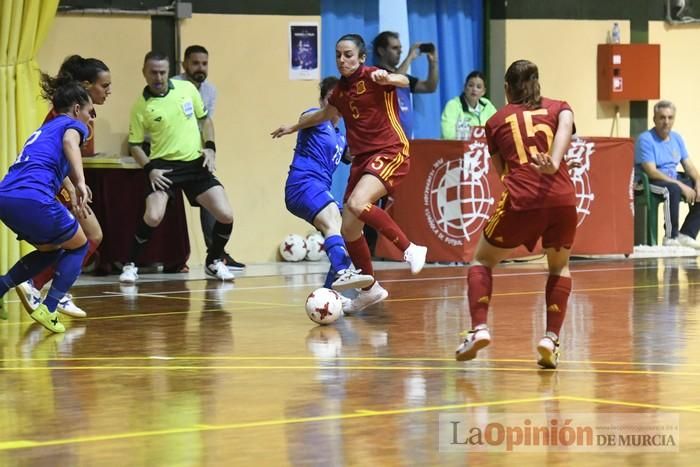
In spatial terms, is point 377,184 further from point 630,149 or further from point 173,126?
point 630,149

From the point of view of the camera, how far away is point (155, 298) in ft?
36.7

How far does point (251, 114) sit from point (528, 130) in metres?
8.37

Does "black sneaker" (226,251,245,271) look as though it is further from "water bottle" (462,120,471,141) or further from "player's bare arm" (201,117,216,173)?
"water bottle" (462,120,471,141)

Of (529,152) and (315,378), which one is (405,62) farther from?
(315,378)

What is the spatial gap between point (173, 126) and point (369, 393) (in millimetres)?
7223

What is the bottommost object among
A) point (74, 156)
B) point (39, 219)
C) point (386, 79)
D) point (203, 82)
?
point (39, 219)

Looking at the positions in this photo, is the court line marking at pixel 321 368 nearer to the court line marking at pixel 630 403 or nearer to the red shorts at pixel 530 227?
the red shorts at pixel 530 227

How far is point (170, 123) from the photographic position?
13.1m

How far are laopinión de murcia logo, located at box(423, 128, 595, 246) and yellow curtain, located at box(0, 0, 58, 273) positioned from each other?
418 cm

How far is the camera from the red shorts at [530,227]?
23.5 ft

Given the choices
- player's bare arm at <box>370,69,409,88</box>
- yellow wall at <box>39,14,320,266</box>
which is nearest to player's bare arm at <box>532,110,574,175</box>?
player's bare arm at <box>370,69,409,88</box>

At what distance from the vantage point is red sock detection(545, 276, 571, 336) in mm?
7141

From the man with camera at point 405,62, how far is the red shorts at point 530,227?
293 inches

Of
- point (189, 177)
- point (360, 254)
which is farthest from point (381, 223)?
point (189, 177)
